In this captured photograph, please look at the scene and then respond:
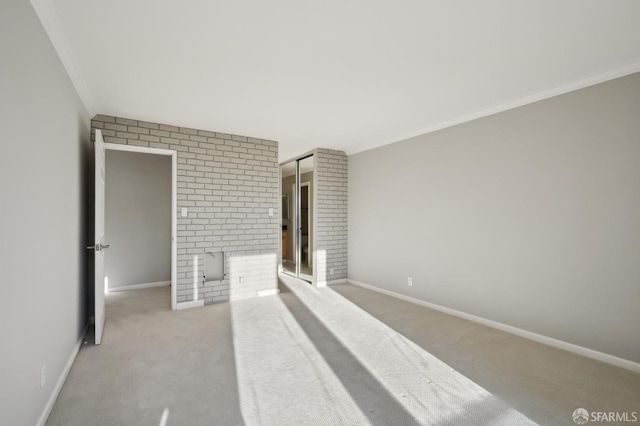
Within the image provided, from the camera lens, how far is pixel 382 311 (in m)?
3.96

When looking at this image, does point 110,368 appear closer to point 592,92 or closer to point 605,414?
point 605,414

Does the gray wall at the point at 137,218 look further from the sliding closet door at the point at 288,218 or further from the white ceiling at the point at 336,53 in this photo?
the sliding closet door at the point at 288,218

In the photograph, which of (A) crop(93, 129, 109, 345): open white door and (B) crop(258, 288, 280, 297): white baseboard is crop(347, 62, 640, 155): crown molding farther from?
(A) crop(93, 129, 109, 345): open white door

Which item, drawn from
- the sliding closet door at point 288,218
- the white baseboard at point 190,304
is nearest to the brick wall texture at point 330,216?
the white baseboard at point 190,304

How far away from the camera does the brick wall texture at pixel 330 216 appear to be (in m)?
5.37

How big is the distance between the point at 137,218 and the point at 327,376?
172 inches

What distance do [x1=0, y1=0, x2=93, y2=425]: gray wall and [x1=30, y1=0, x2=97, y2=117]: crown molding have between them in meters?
0.06

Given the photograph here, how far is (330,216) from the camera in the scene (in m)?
5.50

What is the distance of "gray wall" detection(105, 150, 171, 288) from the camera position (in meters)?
5.01

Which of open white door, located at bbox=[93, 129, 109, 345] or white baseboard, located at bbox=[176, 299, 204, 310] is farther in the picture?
white baseboard, located at bbox=[176, 299, 204, 310]

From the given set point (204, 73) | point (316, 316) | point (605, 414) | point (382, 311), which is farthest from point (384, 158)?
point (605, 414)

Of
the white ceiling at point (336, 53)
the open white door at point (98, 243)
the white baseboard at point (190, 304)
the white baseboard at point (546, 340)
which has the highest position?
the white ceiling at point (336, 53)

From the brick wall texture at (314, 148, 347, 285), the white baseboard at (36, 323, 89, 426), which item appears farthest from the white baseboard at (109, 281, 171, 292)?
the brick wall texture at (314, 148, 347, 285)

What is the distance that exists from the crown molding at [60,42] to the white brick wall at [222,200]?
100cm
